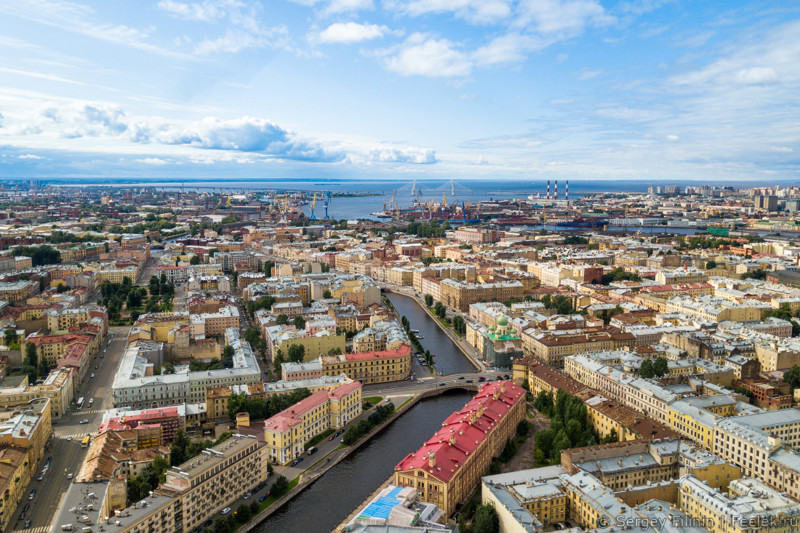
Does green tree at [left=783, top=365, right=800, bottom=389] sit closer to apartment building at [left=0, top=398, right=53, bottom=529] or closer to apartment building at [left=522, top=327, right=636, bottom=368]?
apartment building at [left=522, top=327, right=636, bottom=368]

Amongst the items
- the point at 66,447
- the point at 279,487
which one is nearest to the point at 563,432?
the point at 279,487

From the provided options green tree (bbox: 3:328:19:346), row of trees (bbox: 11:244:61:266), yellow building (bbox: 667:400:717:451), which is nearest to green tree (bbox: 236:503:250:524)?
yellow building (bbox: 667:400:717:451)

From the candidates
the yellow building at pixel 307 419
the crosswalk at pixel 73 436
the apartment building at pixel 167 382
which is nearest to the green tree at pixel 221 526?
the yellow building at pixel 307 419

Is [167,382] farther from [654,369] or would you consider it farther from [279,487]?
[654,369]

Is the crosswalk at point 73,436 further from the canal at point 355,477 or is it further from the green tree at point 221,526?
the canal at point 355,477

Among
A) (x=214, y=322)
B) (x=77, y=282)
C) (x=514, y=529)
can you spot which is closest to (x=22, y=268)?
(x=77, y=282)
